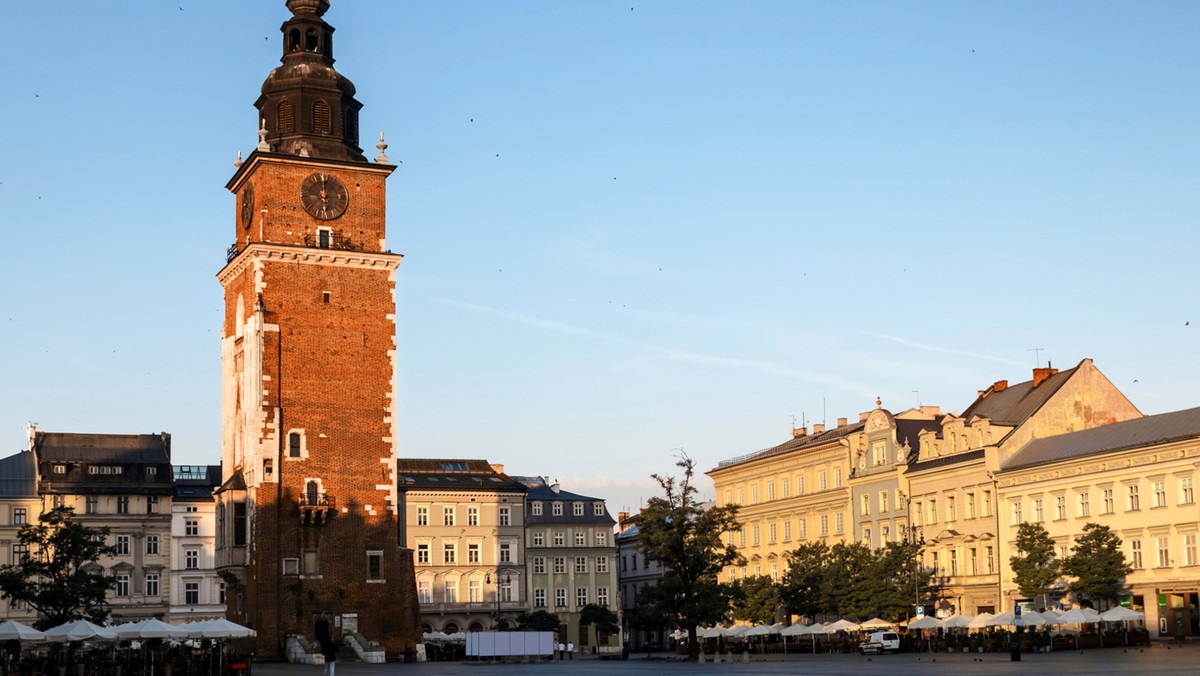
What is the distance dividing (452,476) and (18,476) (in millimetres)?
30328

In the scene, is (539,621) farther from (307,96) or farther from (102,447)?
(307,96)

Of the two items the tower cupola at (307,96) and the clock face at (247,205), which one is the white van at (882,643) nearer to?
the tower cupola at (307,96)

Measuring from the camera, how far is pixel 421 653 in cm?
7856

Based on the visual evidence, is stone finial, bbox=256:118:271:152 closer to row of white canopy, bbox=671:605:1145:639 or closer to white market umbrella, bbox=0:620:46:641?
white market umbrella, bbox=0:620:46:641

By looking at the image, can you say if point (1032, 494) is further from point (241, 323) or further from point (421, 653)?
point (241, 323)

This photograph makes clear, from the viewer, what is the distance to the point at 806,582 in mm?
94438

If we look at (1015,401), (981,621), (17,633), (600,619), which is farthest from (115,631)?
(600,619)

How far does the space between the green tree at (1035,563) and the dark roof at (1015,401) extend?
37.2ft

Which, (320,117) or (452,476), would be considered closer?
(320,117)

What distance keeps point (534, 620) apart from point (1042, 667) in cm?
6373

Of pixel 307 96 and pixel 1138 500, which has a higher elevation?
pixel 307 96

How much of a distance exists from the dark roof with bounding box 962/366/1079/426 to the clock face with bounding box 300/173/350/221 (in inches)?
1529

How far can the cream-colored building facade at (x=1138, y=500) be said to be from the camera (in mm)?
73500

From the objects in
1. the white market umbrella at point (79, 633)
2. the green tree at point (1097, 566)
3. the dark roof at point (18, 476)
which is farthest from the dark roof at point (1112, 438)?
the dark roof at point (18, 476)
